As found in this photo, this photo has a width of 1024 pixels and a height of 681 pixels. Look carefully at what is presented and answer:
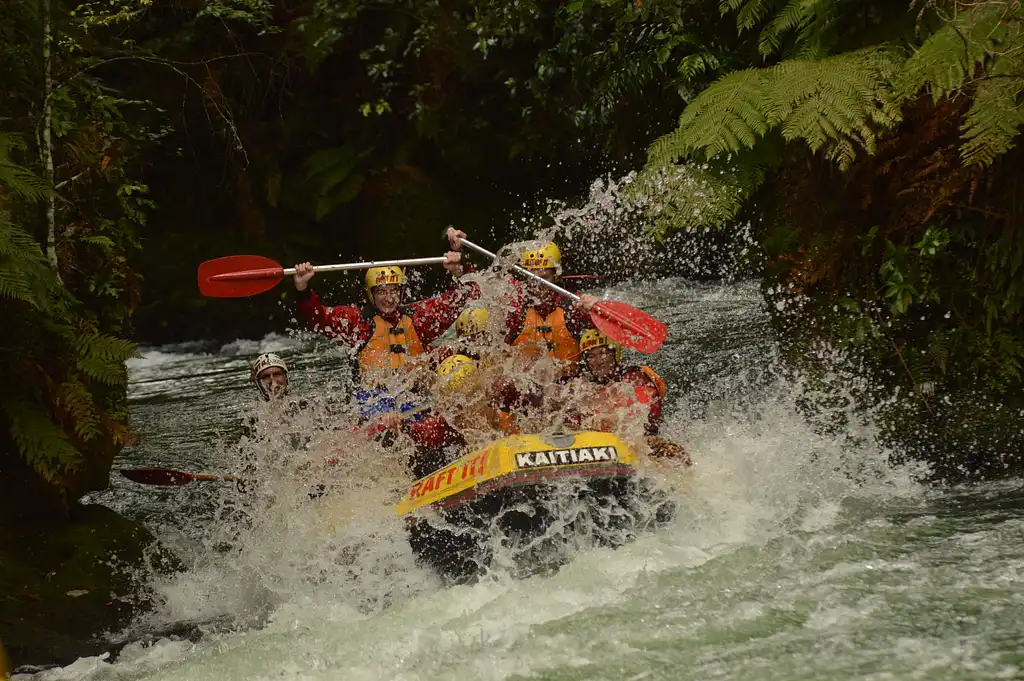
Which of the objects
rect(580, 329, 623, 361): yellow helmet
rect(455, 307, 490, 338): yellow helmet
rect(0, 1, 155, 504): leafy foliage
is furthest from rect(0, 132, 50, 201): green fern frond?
rect(580, 329, 623, 361): yellow helmet

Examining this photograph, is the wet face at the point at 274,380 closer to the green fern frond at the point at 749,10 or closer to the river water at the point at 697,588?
the river water at the point at 697,588

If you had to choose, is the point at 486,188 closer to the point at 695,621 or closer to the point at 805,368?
the point at 805,368

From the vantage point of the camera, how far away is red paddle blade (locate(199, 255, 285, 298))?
6.46 metres

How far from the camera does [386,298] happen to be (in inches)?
261

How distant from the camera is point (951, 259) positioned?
569 centimetres

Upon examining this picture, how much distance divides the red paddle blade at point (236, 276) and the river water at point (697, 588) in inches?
53.8

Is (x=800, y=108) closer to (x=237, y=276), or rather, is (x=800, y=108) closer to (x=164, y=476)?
(x=237, y=276)

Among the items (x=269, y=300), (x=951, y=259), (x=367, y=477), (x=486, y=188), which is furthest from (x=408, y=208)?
(x=951, y=259)

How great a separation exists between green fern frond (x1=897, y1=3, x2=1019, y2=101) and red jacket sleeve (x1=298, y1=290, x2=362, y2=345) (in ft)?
11.5

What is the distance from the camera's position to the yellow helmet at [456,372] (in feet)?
19.1

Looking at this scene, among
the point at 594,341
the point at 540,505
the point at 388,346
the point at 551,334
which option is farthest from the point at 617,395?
the point at 388,346

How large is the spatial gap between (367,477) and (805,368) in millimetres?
2762

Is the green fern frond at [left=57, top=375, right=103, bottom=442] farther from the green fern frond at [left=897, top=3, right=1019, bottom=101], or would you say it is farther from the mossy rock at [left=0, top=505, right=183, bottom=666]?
the green fern frond at [left=897, top=3, right=1019, bottom=101]

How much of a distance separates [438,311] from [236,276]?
126cm
